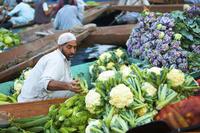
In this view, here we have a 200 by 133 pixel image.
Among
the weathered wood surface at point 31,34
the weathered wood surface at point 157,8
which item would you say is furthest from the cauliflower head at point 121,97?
the weathered wood surface at point 157,8

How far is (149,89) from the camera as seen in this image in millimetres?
4012

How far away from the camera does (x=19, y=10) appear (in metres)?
12.9

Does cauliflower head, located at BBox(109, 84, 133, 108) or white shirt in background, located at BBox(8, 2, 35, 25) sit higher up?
cauliflower head, located at BBox(109, 84, 133, 108)

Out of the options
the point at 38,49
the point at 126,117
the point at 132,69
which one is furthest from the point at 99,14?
the point at 126,117

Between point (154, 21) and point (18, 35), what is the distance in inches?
145

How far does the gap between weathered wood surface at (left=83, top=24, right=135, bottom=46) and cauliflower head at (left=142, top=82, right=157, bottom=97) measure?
4552 millimetres

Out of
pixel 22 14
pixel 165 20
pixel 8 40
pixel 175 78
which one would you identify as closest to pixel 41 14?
pixel 22 14

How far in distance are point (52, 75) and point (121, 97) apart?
141cm

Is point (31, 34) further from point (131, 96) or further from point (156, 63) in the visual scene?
point (131, 96)

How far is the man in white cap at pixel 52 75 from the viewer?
194 inches

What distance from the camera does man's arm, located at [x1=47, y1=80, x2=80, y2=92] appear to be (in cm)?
446

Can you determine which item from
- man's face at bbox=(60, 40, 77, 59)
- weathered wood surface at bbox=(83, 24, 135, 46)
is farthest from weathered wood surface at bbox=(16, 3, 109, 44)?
man's face at bbox=(60, 40, 77, 59)

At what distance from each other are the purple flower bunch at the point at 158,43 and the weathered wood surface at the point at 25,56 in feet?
5.08

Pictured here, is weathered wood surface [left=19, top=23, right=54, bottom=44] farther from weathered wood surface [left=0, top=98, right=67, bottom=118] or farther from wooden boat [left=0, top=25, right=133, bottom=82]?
weathered wood surface [left=0, top=98, right=67, bottom=118]
